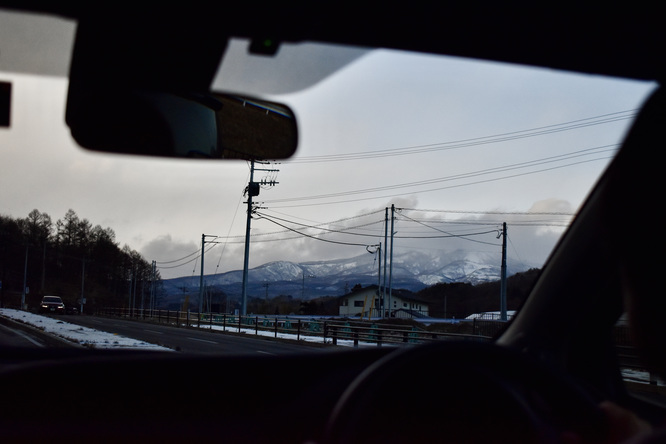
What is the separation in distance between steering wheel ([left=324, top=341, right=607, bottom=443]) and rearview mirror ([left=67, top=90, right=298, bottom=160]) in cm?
123

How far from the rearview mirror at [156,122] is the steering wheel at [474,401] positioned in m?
1.23

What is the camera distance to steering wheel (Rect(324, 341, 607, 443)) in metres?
1.45

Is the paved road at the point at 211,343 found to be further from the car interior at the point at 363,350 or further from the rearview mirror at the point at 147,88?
the rearview mirror at the point at 147,88

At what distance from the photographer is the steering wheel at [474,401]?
1449 mm

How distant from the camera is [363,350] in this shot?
226 cm

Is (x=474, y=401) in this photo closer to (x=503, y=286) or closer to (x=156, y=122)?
(x=156, y=122)

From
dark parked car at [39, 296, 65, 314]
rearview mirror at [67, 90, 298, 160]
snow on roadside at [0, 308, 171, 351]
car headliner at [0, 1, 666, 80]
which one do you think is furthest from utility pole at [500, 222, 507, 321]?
dark parked car at [39, 296, 65, 314]

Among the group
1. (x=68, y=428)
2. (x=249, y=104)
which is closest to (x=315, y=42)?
(x=249, y=104)

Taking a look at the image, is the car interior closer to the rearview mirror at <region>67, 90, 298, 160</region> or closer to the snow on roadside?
the rearview mirror at <region>67, 90, 298, 160</region>

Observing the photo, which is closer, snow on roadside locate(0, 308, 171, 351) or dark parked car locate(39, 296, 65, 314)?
snow on roadside locate(0, 308, 171, 351)

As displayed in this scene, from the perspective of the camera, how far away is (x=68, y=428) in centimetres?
154

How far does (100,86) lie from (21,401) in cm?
117

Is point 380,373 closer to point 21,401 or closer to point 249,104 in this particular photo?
point 21,401

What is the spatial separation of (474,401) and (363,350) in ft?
2.38
